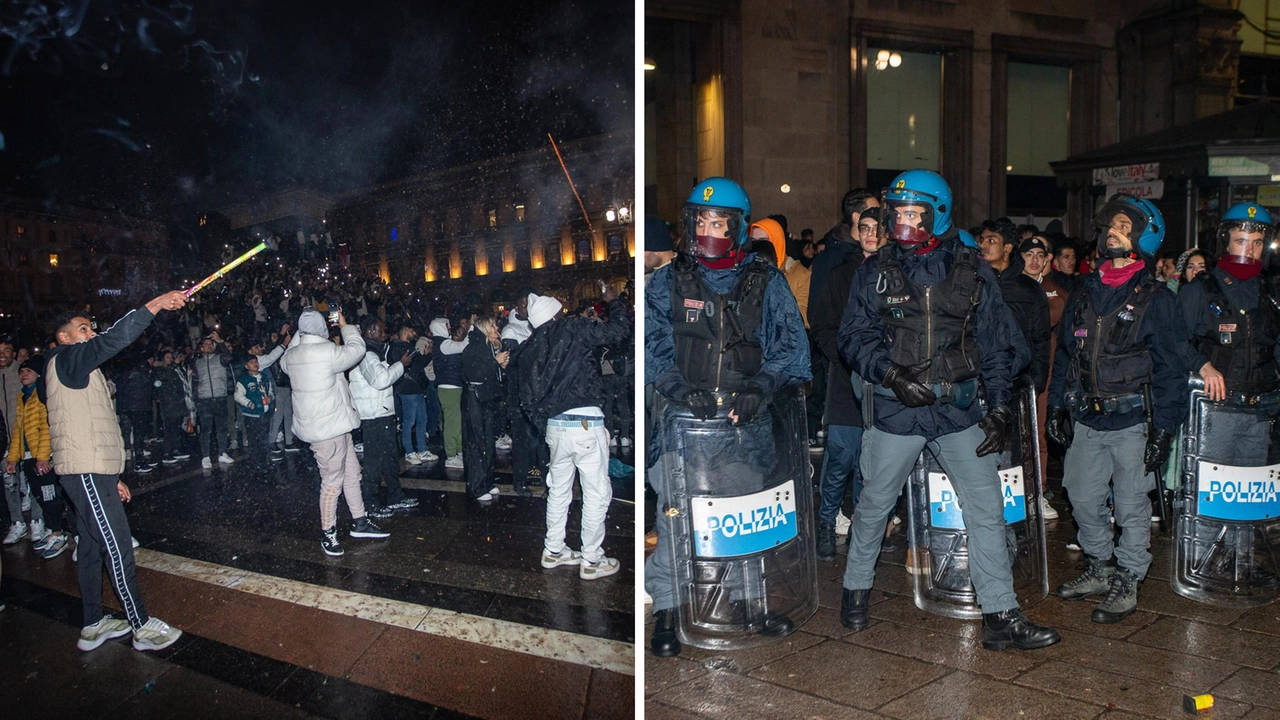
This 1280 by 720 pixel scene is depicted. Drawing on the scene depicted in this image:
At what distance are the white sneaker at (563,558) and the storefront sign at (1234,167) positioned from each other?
373 inches

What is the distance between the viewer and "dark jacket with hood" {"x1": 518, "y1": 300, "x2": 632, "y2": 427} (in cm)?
316

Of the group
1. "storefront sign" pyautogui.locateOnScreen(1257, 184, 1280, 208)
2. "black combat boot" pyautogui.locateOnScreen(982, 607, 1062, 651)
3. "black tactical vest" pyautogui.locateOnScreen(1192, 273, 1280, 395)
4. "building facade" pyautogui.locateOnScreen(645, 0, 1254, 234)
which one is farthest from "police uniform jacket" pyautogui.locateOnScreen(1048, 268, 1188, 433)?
"storefront sign" pyautogui.locateOnScreen(1257, 184, 1280, 208)

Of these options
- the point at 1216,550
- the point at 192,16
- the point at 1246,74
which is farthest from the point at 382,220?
the point at 1246,74

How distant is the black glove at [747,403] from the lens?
12.1 ft

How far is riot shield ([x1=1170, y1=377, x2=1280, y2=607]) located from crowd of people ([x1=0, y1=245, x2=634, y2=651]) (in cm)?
299

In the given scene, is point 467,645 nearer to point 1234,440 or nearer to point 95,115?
point 95,115

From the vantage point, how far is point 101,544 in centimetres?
298

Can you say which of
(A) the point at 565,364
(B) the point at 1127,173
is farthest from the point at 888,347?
(B) the point at 1127,173

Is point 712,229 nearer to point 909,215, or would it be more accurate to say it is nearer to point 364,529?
point 909,215

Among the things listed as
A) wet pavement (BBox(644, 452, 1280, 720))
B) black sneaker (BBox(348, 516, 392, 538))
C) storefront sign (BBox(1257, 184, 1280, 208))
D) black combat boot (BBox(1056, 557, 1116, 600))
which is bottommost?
wet pavement (BBox(644, 452, 1280, 720))

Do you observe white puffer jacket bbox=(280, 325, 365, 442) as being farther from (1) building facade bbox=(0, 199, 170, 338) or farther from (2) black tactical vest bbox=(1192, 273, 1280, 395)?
(2) black tactical vest bbox=(1192, 273, 1280, 395)

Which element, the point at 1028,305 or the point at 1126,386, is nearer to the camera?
the point at 1126,386

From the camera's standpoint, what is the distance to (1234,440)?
4.49 meters

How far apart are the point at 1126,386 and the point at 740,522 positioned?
2.00 meters
